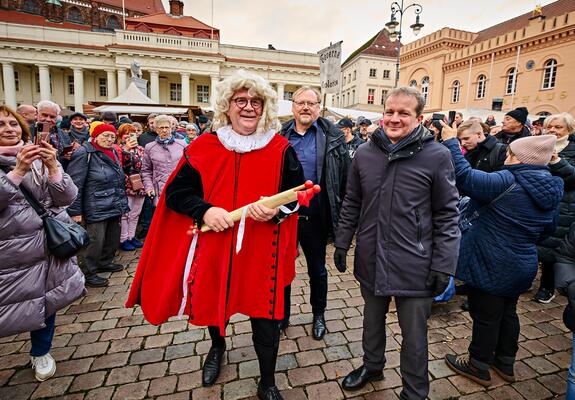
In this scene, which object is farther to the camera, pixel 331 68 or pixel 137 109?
pixel 137 109

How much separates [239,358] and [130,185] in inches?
158

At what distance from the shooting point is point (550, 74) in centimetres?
2502

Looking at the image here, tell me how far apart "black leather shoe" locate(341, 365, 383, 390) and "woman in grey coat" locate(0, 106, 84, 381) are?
2.42 m

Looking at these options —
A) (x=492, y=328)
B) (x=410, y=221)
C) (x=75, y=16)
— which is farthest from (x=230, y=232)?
(x=75, y=16)

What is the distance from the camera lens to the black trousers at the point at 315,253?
123 inches

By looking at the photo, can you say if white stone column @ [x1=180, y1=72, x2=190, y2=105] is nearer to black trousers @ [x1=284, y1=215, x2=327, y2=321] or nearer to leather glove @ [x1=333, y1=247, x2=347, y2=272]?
black trousers @ [x1=284, y1=215, x2=327, y2=321]

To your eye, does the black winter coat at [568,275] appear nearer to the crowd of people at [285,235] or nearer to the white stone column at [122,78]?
the crowd of people at [285,235]

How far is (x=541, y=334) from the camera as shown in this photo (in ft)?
11.2

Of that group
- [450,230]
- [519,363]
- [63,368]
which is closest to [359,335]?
[519,363]

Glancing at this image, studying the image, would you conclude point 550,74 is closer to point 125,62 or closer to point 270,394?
point 270,394

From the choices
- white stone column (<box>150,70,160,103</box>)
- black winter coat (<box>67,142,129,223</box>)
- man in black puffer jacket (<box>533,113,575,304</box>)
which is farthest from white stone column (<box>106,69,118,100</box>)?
man in black puffer jacket (<box>533,113,575,304</box>)

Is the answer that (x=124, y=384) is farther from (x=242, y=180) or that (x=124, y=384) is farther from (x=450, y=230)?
(x=450, y=230)

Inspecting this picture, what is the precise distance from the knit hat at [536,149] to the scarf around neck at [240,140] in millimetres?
1885

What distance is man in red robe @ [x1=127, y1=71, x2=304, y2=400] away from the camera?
2164mm
